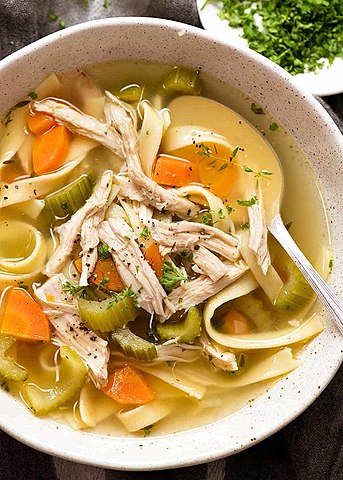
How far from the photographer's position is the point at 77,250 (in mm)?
3562

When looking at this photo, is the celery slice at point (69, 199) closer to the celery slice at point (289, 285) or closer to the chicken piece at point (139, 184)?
the chicken piece at point (139, 184)

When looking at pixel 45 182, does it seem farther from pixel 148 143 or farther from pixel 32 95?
pixel 148 143

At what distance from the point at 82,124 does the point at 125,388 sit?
4.00 feet

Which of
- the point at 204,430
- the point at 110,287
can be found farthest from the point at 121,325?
the point at 204,430

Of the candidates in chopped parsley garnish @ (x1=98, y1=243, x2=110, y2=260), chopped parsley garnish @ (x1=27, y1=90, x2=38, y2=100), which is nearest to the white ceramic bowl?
chopped parsley garnish @ (x1=27, y1=90, x2=38, y2=100)

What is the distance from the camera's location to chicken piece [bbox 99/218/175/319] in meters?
3.46

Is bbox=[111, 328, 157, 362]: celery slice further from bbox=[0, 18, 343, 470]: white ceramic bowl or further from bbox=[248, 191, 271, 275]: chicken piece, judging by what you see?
bbox=[248, 191, 271, 275]: chicken piece

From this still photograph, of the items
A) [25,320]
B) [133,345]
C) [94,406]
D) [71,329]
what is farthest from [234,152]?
[94,406]

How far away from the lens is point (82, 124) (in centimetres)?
357

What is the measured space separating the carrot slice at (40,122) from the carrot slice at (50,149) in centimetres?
2

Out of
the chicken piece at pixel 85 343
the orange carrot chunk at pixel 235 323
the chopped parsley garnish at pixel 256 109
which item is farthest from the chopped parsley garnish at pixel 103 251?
the chopped parsley garnish at pixel 256 109

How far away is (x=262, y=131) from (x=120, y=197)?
2.46ft

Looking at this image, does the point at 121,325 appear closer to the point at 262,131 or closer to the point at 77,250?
the point at 77,250

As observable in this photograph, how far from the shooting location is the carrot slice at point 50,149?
3580mm
